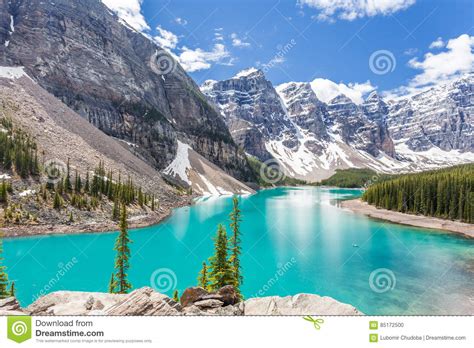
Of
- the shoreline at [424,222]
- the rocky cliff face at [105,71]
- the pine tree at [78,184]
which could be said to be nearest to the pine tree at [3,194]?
the pine tree at [78,184]

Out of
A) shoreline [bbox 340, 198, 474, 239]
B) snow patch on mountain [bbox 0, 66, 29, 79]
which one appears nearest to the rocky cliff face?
snow patch on mountain [bbox 0, 66, 29, 79]

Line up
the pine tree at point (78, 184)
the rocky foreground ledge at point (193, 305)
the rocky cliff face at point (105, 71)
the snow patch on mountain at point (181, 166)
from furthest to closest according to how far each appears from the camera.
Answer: the snow patch on mountain at point (181, 166)
the rocky cliff face at point (105, 71)
the pine tree at point (78, 184)
the rocky foreground ledge at point (193, 305)

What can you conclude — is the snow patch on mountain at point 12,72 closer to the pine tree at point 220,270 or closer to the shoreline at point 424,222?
the pine tree at point 220,270

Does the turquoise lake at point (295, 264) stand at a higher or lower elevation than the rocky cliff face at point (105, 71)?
lower

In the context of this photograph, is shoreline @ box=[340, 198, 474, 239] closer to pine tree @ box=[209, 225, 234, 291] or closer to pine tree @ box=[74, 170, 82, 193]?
pine tree @ box=[209, 225, 234, 291]

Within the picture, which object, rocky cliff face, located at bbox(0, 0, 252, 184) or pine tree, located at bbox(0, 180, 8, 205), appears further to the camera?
rocky cliff face, located at bbox(0, 0, 252, 184)

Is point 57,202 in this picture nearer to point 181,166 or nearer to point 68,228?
point 68,228
